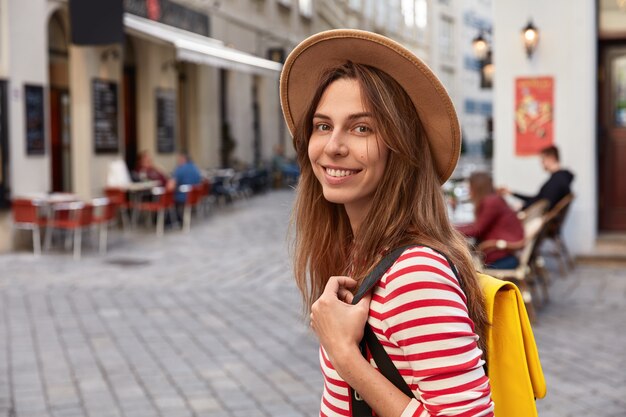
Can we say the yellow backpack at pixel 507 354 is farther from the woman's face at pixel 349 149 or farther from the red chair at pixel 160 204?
the red chair at pixel 160 204

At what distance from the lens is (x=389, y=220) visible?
1.79 m

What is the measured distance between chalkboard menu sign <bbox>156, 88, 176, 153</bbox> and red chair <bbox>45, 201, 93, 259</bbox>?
646 cm

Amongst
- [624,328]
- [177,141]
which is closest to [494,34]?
[624,328]

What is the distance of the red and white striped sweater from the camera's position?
1.59m

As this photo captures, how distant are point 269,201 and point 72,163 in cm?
717

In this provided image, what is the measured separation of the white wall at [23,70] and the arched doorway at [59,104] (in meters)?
1.50

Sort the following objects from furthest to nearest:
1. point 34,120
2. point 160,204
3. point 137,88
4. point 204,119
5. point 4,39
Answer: point 204,119 < point 137,88 < point 160,204 < point 34,120 < point 4,39

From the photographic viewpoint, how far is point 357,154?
1.81 m

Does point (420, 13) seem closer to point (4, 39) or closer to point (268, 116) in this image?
point (268, 116)

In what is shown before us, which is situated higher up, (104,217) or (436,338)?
(436,338)

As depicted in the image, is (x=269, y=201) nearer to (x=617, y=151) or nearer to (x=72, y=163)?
(x=72, y=163)

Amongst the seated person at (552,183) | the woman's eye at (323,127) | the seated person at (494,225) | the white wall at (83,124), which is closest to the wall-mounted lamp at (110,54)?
the white wall at (83,124)

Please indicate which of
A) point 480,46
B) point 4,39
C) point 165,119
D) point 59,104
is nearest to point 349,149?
point 4,39

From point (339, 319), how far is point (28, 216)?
41.2 ft
